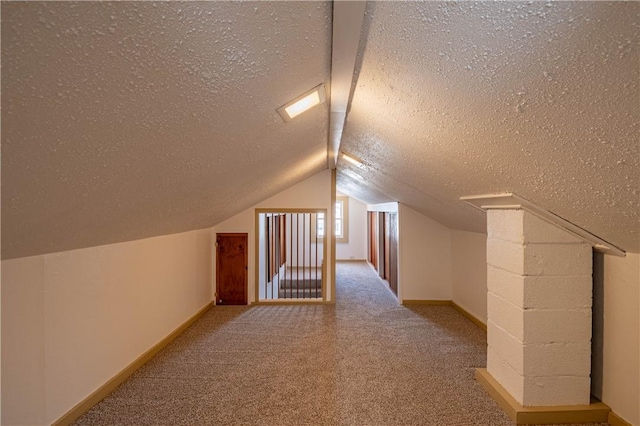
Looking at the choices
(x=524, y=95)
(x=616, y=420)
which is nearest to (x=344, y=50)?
(x=524, y=95)

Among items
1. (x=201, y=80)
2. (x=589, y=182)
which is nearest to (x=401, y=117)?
(x=589, y=182)

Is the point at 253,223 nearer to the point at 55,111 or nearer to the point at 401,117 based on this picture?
the point at 401,117

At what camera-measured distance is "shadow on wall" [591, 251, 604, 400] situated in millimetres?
2354

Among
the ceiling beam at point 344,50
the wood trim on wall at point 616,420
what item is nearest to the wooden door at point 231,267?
the ceiling beam at point 344,50

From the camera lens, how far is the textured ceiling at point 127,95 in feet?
2.55

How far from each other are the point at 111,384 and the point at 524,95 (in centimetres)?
335

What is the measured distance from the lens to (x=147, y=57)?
0.92 meters

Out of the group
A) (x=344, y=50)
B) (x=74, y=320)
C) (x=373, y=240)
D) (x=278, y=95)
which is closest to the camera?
(x=344, y=50)

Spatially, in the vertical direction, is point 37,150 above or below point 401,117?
below

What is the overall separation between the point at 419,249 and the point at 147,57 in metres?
5.06

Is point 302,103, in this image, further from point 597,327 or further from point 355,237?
point 355,237

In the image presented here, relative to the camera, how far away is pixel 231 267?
17.6 ft

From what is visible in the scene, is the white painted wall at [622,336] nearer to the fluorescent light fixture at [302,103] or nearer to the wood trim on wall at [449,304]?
the wood trim on wall at [449,304]

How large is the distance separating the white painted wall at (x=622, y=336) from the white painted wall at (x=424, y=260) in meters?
3.03
